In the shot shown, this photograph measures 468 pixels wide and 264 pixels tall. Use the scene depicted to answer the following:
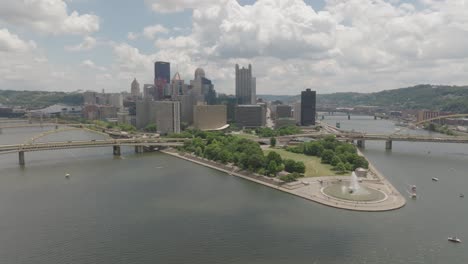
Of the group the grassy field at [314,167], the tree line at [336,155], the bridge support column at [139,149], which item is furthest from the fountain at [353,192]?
the bridge support column at [139,149]

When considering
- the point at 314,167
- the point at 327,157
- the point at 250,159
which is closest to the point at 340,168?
the point at 314,167

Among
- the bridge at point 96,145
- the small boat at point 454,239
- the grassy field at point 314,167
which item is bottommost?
the small boat at point 454,239

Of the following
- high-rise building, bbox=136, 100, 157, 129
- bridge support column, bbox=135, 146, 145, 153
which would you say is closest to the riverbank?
bridge support column, bbox=135, 146, 145, 153

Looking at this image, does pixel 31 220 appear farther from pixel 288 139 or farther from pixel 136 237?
pixel 288 139

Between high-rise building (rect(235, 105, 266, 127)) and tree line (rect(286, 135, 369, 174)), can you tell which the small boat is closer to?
tree line (rect(286, 135, 369, 174))

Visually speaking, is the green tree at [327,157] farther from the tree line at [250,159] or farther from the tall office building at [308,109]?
the tall office building at [308,109]

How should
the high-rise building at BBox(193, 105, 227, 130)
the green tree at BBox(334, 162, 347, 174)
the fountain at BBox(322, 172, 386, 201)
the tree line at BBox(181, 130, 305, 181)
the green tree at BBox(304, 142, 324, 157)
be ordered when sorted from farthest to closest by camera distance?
1. the high-rise building at BBox(193, 105, 227, 130)
2. the green tree at BBox(304, 142, 324, 157)
3. the green tree at BBox(334, 162, 347, 174)
4. the tree line at BBox(181, 130, 305, 181)
5. the fountain at BBox(322, 172, 386, 201)
